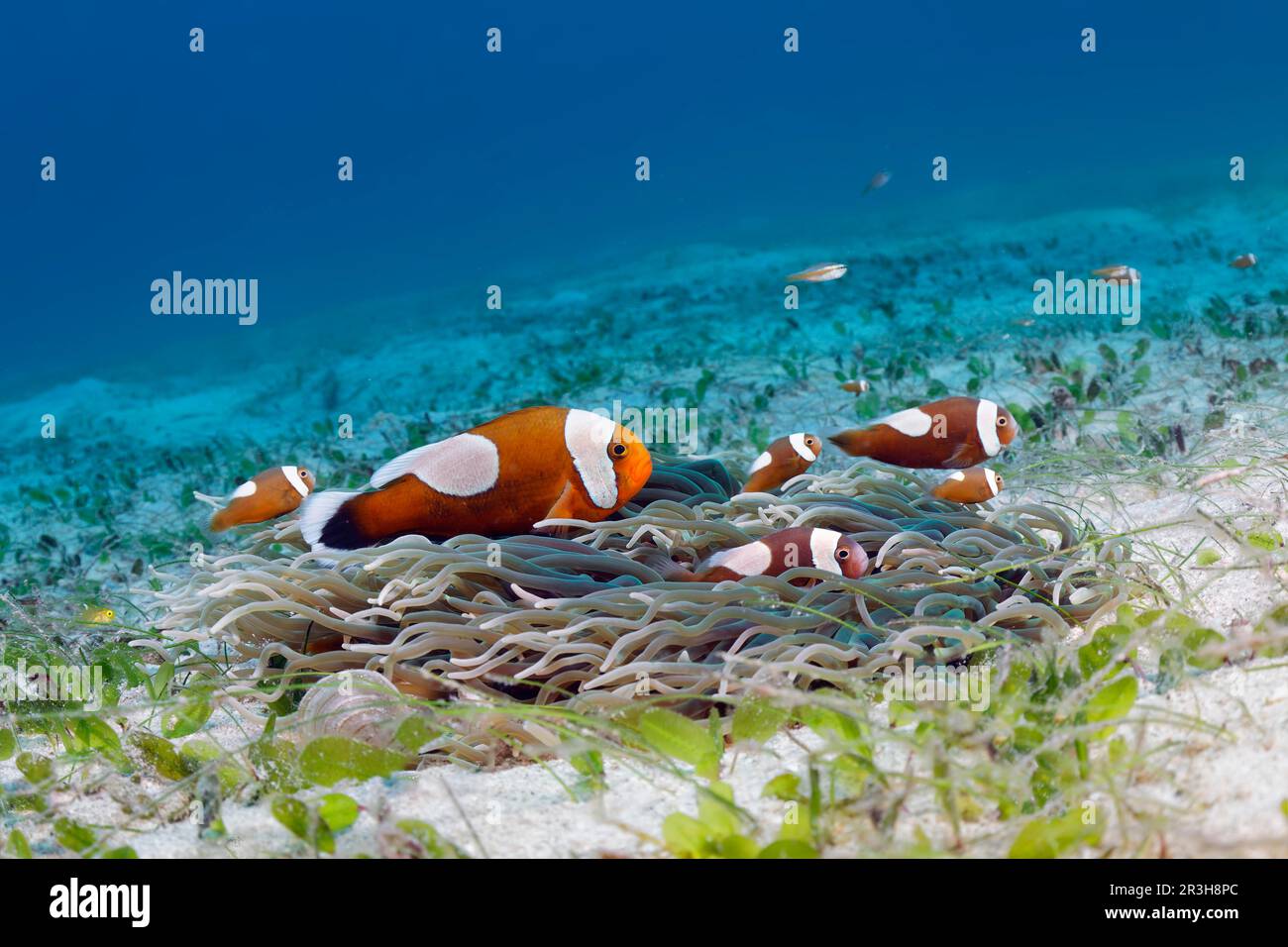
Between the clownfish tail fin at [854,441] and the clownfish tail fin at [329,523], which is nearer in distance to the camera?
the clownfish tail fin at [329,523]

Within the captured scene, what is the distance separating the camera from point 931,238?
813 inches

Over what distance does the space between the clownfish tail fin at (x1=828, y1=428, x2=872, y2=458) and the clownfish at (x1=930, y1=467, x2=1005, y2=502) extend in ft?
1.27

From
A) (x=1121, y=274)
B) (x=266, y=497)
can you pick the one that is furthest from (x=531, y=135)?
(x=266, y=497)

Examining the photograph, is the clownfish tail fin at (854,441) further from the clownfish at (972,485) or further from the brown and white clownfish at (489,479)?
the brown and white clownfish at (489,479)

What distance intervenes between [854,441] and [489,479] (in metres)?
1.48

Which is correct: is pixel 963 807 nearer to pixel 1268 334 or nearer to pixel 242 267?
pixel 1268 334

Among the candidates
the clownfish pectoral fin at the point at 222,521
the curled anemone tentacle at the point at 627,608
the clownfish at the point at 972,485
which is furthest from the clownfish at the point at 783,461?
the clownfish pectoral fin at the point at 222,521

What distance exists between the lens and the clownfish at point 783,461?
3.54 meters

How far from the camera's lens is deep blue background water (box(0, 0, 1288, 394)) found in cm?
3609

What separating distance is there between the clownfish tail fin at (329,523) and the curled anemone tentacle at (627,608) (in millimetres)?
70

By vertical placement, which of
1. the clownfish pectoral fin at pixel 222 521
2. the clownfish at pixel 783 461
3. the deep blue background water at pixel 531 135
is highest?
the deep blue background water at pixel 531 135

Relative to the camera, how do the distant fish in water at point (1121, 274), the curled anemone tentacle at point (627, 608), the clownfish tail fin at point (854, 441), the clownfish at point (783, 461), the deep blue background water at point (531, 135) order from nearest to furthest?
1. the curled anemone tentacle at point (627, 608)
2. the clownfish tail fin at point (854, 441)
3. the clownfish at point (783, 461)
4. the distant fish in water at point (1121, 274)
5. the deep blue background water at point (531, 135)

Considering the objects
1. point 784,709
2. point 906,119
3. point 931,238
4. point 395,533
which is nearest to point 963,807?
point 784,709

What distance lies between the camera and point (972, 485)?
298 centimetres
